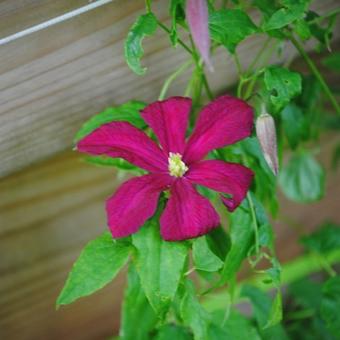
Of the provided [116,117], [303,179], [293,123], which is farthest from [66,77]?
[303,179]

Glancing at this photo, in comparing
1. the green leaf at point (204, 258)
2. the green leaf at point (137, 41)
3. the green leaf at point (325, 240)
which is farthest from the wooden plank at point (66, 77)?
the green leaf at point (325, 240)

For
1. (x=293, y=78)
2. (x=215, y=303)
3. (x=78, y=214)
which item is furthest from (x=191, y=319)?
(x=215, y=303)

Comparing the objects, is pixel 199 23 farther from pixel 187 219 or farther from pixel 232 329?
pixel 232 329

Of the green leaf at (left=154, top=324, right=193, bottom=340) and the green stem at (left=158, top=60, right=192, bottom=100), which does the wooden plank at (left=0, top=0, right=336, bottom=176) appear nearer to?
the green stem at (left=158, top=60, right=192, bottom=100)

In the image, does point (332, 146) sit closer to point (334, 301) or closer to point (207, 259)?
point (334, 301)

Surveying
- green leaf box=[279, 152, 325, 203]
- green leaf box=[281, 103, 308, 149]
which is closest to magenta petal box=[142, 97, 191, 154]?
green leaf box=[281, 103, 308, 149]
